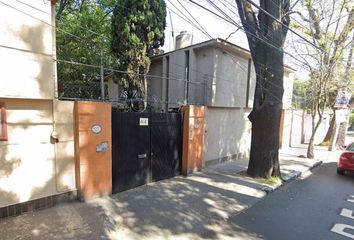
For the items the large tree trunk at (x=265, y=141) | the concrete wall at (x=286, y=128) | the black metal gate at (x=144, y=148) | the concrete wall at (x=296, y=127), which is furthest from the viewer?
the concrete wall at (x=296, y=127)

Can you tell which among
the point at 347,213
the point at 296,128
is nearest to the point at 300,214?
the point at 347,213

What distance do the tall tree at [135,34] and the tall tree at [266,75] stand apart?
2896 mm

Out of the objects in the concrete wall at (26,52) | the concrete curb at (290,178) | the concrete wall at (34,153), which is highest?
the concrete wall at (26,52)

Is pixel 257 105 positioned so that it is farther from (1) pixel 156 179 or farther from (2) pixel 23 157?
(2) pixel 23 157

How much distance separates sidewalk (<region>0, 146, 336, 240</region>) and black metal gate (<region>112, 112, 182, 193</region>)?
334 mm

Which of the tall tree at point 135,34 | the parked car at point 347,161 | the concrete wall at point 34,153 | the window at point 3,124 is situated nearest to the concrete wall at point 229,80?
the tall tree at point 135,34

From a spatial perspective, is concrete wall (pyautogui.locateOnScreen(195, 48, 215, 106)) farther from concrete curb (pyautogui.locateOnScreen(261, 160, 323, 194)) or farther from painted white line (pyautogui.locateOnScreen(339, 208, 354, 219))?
painted white line (pyautogui.locateOnScreen(339, 208, 354, 219))

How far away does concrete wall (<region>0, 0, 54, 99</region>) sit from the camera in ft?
14.3

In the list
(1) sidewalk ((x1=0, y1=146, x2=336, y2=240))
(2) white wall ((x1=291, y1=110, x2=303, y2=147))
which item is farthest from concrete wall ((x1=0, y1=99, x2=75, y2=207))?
(2) white wall ((x1=291, y1=110, x2=303, y2=147))

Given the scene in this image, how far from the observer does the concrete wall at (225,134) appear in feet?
31.3

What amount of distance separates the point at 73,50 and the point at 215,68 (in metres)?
9.92

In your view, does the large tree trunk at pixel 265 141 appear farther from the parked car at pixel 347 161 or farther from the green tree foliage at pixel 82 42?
the green tree foliage at pixel 82 42

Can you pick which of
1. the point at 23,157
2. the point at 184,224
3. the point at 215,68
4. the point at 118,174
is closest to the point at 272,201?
the point at 184,224

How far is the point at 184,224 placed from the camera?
16.2ft
